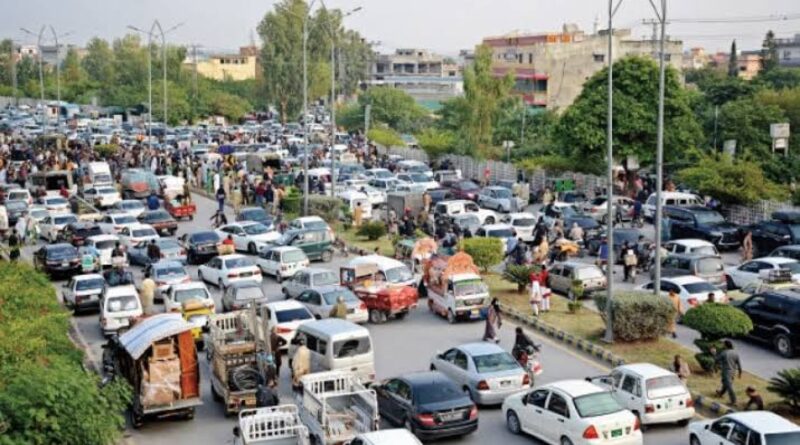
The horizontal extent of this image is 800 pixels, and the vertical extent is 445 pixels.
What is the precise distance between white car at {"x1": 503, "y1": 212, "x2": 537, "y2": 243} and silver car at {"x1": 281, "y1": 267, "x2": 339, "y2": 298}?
11541 millimetres

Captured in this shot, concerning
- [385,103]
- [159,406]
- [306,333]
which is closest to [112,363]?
[159,406]

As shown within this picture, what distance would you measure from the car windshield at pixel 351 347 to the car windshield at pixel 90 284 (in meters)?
11.3

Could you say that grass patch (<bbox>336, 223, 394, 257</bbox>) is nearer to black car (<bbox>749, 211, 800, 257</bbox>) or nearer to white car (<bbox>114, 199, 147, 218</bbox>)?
white car (<bbox>114, 199, 147, 218</bbox>)

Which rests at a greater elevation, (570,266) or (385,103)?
(385,103)

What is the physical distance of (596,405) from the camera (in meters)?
17.2

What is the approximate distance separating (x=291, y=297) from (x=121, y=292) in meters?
5.12

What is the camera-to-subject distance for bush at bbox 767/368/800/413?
62.2ft

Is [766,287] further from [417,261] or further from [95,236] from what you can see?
[95,236]

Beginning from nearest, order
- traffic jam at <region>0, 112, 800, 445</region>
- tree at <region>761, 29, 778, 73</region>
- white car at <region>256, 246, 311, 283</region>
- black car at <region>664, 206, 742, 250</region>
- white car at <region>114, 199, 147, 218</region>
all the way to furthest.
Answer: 1. traffic jam at <region>0, 112, 800, 445</region>
2. white car at <region>256, 246, 311, 283</region>
3. black car at <region>664, 206, 742, 250</region>
4. white car at <region>114, 199, 147, 218</region>
5. tree at <region>761, 29, 778, 73</region>

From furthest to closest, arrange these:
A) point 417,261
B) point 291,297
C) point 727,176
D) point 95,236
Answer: point 727,176 < point 95,236 < point 417,261 < point 291,297

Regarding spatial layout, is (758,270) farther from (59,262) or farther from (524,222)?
(59,262)

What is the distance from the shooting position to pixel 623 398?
62.2 feet

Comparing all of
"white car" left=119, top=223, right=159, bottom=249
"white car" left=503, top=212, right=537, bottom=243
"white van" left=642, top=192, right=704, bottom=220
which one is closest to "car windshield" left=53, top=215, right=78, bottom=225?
"white car" left=119, top=223, right=159, bottom=249

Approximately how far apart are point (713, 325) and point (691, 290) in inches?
210
